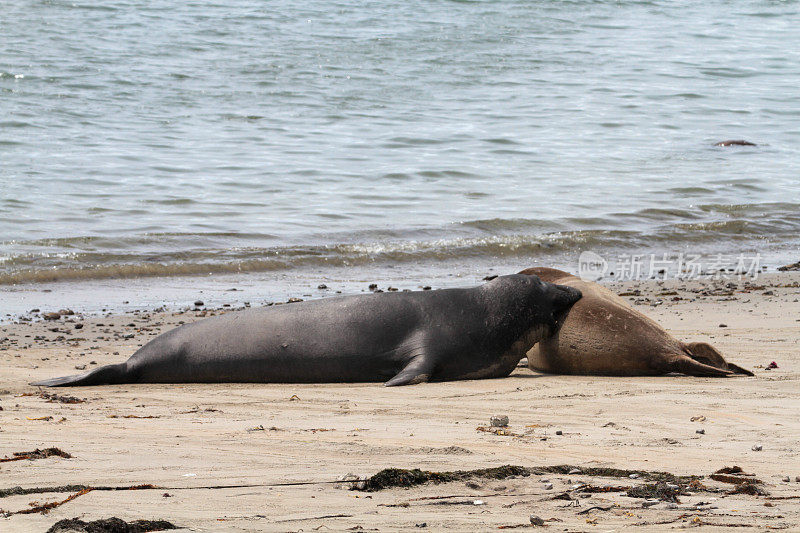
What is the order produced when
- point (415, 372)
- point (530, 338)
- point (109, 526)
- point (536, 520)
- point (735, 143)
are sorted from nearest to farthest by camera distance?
point (109, 526)
point (536, 520)
point (415, 372)
point (530, 338)
point (735, 143)

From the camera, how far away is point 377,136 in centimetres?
1809

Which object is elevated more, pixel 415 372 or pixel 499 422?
pixel 499 422

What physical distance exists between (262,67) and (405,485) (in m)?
21.2

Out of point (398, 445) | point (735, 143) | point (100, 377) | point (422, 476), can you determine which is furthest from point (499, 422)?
point (735, 143)

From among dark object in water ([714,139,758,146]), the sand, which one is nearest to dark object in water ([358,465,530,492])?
the sand

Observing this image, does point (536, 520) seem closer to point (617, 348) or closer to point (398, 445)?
point (398, 445)

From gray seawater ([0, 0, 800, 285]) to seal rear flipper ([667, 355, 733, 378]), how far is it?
5.00 m

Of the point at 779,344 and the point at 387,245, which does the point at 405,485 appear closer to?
the point at 779,344

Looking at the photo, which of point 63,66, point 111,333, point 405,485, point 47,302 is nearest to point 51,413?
point 405,485

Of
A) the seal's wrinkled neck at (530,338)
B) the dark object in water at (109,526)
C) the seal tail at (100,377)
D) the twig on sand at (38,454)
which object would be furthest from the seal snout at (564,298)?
the dark object in water at (109,526)

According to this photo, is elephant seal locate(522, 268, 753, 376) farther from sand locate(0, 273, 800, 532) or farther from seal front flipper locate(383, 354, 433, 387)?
seal front flipper locate(383, 354, 433, 387)

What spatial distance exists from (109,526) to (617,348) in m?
4.01

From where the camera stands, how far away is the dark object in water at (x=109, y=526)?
253 centimetres

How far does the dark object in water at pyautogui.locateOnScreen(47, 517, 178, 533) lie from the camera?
253 cm
